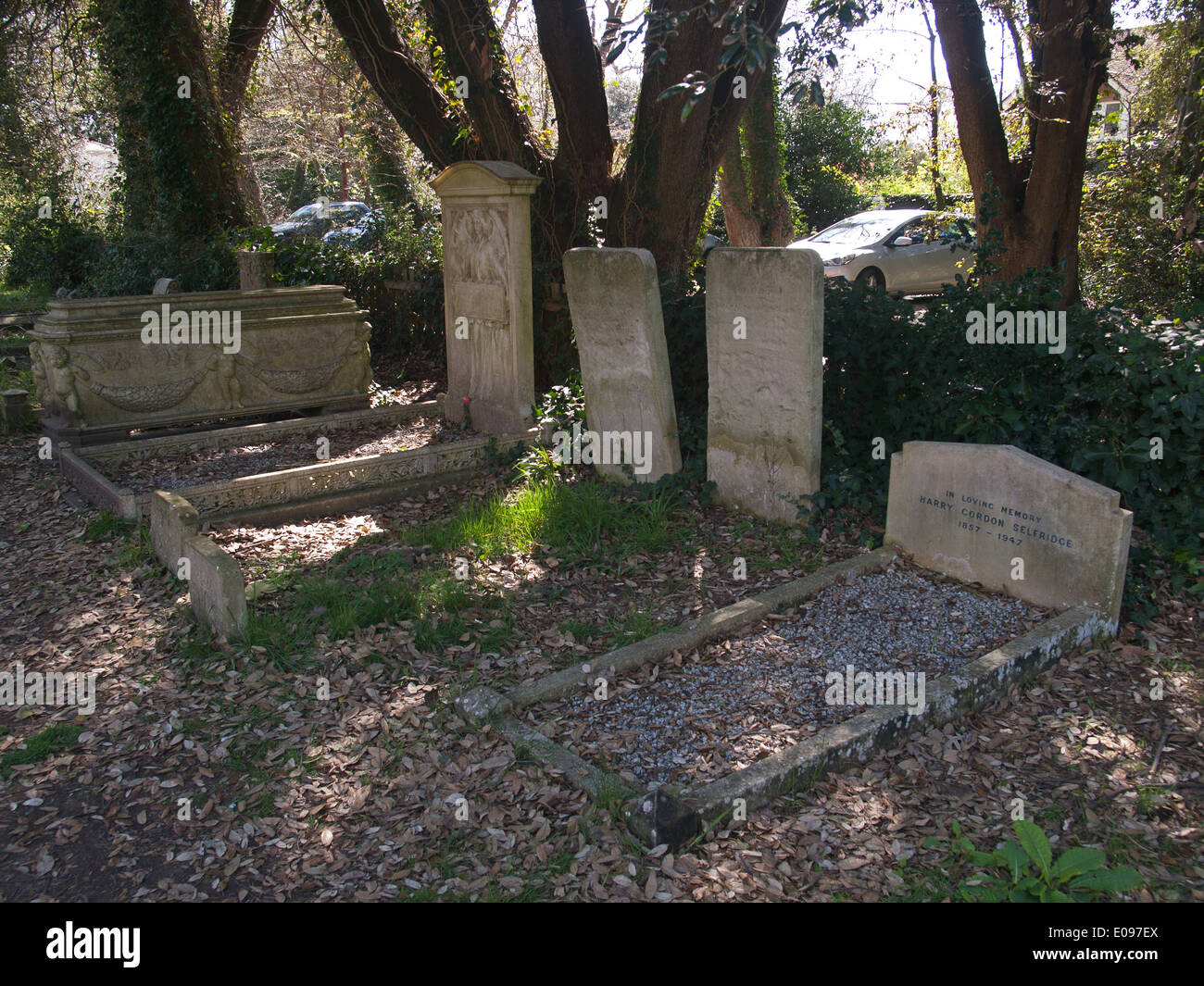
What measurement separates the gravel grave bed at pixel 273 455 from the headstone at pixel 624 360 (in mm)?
1553

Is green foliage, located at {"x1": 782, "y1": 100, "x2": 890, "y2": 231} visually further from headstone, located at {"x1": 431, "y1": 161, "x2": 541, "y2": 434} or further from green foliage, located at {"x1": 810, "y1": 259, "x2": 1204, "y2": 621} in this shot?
green foliage, located at {"x1": 810, "y1": 259, "x2": 1204, "y2": 621}

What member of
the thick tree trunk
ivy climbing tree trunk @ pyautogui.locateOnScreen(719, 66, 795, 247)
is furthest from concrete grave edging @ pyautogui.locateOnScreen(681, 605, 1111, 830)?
ivy climbing tree trunk @ pyautogui.locateOnScreen(719, 66, 795, 247)

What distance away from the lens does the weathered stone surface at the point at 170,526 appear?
5.42 meters

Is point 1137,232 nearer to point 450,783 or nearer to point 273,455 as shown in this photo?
point 273,455

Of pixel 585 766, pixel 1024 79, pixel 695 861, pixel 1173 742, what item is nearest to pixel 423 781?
pixel 585 766

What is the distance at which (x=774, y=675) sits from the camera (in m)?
4.39

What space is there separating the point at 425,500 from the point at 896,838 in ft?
14.7

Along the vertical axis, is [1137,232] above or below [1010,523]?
above

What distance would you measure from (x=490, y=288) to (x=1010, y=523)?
4562 millimetres

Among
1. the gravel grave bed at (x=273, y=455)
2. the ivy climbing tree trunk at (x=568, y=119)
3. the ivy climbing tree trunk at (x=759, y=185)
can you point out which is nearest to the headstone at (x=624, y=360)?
the gravel grave bed at (x=273, y=455)

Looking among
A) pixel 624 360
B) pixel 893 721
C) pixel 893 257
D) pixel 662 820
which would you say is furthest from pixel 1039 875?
pixel 893 257

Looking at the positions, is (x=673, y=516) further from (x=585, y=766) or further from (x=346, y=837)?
(x=346, y=837)

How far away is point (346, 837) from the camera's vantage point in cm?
345

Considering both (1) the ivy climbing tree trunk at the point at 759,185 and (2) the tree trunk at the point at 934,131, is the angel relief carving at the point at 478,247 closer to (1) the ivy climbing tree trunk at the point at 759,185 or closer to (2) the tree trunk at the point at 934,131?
(2) the tree trunk at the point at 934,131
